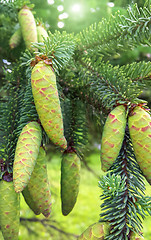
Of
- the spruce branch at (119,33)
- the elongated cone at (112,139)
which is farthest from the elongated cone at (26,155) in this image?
the spruce branch at (119,33)

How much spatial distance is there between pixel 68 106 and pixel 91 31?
22 cm

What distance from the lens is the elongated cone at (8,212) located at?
0.47 metres

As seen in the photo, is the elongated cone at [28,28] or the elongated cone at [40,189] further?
the elongated cone at [28,28]

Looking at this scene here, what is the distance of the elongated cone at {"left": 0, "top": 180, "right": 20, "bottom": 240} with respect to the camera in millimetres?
470

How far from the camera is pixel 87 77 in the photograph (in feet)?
2.06

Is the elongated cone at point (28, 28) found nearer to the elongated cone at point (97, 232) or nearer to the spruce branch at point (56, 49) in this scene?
the spruce branch at point (56, 49)

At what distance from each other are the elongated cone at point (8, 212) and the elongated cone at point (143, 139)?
247 mm

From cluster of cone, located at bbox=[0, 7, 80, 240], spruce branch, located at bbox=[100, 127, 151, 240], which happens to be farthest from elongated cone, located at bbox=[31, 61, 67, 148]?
spruce branch, located at bbox=[100, 127, 151, 240]

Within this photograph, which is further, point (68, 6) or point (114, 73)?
point (68, 6)

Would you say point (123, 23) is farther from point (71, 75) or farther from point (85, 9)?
point (85, 9)

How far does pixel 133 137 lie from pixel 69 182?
20cm

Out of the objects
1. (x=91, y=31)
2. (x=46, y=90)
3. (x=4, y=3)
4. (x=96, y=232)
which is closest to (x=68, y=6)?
(x=4, y=3)

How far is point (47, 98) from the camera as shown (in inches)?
16.7

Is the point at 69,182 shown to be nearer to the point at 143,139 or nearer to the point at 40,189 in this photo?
the point at 40,189
